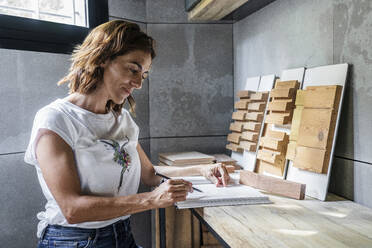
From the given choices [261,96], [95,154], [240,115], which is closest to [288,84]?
[261,96]

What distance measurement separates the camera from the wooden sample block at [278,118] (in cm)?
216

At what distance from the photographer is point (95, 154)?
1.54 m

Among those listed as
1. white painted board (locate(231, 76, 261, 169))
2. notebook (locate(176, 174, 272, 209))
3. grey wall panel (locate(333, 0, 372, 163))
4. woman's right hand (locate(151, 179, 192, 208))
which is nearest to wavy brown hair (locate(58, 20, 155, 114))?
woman's right hand (locate(151, 179, 192, 208))

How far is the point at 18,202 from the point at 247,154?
169 cm

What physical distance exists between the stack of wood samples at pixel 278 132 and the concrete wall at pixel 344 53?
0.71ft

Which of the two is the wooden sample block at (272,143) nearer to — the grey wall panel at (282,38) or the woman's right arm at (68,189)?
the grey wall panel at (282,38)

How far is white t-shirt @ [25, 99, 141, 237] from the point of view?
1436 millimetres

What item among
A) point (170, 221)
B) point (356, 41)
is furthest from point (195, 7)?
point (170, 221)

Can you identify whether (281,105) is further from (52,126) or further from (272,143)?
(52,126)

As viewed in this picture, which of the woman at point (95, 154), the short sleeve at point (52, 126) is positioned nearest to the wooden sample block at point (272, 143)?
the woman at point (95, 154)

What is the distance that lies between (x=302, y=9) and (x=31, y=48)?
1864mm

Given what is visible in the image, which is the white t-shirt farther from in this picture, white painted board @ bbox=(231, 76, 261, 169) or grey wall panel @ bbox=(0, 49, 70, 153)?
white painted board @ bbox=(231, 76, 261, 169)

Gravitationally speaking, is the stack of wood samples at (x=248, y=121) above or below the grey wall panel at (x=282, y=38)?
below

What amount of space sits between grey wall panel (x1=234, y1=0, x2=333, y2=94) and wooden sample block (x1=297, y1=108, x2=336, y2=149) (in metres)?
0.33
